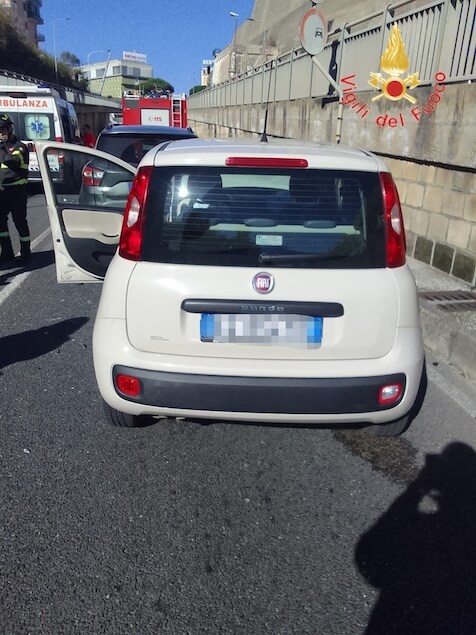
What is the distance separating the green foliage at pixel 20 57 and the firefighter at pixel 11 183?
59893 millimetres

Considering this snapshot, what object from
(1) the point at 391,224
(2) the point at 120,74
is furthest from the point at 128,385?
(2) the point at 120,74

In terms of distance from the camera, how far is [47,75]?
68.9 metres

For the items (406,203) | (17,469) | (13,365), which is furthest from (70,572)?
(406,203)

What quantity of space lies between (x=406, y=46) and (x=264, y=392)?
7.08 m

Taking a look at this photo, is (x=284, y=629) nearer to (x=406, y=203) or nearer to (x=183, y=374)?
(x=183, y=374)

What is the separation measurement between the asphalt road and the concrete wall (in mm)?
2889

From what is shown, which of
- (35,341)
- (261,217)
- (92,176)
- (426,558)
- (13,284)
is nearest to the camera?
(426,558)

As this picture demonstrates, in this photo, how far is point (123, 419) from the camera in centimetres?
325

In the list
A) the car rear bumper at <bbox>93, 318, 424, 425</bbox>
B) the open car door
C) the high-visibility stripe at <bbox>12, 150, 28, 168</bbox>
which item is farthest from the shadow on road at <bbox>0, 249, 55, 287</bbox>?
the car rear bumper at <bbox>93, 318, 424, 425</bbox>

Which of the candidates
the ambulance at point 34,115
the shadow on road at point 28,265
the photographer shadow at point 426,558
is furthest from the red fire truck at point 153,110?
the photographer shadow at point 426,558

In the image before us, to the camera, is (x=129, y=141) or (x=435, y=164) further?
(x=129, y=141)

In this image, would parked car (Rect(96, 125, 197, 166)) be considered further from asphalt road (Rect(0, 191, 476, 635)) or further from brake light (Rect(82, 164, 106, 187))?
asphalt road (Rect(0, 191, 476, 635))

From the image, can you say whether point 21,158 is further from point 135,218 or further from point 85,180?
point 135,218

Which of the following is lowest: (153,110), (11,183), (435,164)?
(11,183)
